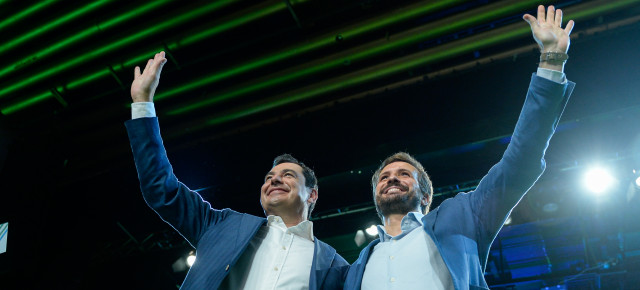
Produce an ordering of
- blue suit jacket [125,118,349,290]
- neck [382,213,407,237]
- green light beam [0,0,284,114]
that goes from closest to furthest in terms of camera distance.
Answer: blue suit jacket [125,118,349,290]
neck [382,213,407,237]
green light beam [0,0,284,114]

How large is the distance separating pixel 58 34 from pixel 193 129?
1.45m

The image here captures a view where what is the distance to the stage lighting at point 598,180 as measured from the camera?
13.4ft

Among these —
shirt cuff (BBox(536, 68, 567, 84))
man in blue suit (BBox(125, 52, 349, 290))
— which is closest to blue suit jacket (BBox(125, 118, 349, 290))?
man in blue suit (BBox(125, 52, 349, 290))

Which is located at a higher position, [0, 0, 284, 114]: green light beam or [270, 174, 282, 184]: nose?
[0, 0, 284, 114]: green light beam

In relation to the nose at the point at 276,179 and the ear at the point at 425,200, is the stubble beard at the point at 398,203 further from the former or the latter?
the nose at the point at 276,179

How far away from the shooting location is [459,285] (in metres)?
1.86

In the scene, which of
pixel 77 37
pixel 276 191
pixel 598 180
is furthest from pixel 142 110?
pixel 598 180

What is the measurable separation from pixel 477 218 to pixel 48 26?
3963 mm

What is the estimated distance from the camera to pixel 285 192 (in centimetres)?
276

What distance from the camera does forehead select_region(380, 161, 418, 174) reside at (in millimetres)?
2711

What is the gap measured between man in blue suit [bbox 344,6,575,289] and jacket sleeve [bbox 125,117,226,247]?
2.71 feet

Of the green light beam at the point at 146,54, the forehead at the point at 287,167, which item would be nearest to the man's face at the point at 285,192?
the forehead at the point at 287,167

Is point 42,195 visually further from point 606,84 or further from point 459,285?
point 606,84

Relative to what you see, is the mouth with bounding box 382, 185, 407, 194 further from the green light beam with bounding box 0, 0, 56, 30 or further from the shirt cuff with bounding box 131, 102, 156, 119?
the green light beam with bounding box 0, 0, 56, 30
